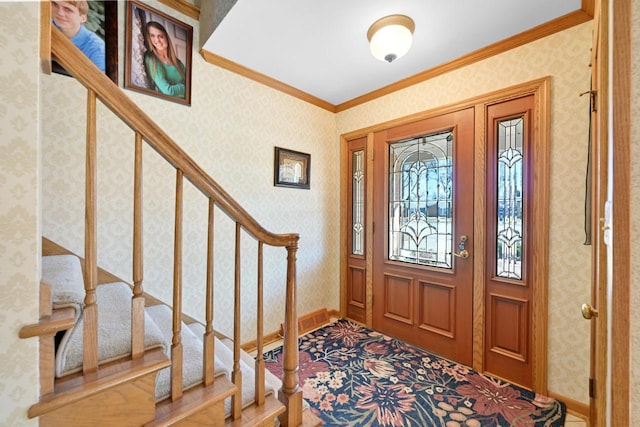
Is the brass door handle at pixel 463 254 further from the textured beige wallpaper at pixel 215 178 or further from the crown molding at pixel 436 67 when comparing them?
the crown molding at pixel 436 67

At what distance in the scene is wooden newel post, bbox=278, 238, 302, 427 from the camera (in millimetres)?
1248

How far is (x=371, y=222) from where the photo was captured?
2756 mm

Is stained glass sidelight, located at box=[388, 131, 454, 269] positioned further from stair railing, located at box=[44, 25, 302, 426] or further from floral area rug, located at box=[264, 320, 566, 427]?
stair railing, located at box=[44, 25, 302, 426]

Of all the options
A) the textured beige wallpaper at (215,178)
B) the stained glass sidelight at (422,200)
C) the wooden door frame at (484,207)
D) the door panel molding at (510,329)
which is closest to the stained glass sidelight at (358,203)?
the wooden door frame at (484,207)

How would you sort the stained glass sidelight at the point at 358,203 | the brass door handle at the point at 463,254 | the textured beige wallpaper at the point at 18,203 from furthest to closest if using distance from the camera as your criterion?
the stained glass sidelight at the point at 358,203
the brass door handle at the point at 463,254
the textured beige wallpaper at the point at 18,203

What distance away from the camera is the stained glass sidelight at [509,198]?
1889 mm

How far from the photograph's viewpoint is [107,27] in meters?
1.67

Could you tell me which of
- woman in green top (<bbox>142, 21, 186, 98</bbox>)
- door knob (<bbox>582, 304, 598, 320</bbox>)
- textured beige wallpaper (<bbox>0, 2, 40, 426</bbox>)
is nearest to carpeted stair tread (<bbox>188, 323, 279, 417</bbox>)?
textured beige wallpaper (<bbox>0, 2, 40, 426</bbox>)

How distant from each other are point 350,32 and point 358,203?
159cm

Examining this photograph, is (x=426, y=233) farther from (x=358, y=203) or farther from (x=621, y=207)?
(x=621, y=207)

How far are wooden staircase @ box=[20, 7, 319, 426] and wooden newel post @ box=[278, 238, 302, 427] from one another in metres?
0.07

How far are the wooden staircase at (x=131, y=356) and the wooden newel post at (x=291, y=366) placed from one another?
7cm

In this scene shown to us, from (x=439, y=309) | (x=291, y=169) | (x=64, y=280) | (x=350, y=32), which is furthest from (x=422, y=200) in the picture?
(x=64, y=280)

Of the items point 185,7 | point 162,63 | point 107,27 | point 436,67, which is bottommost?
point 162,63
